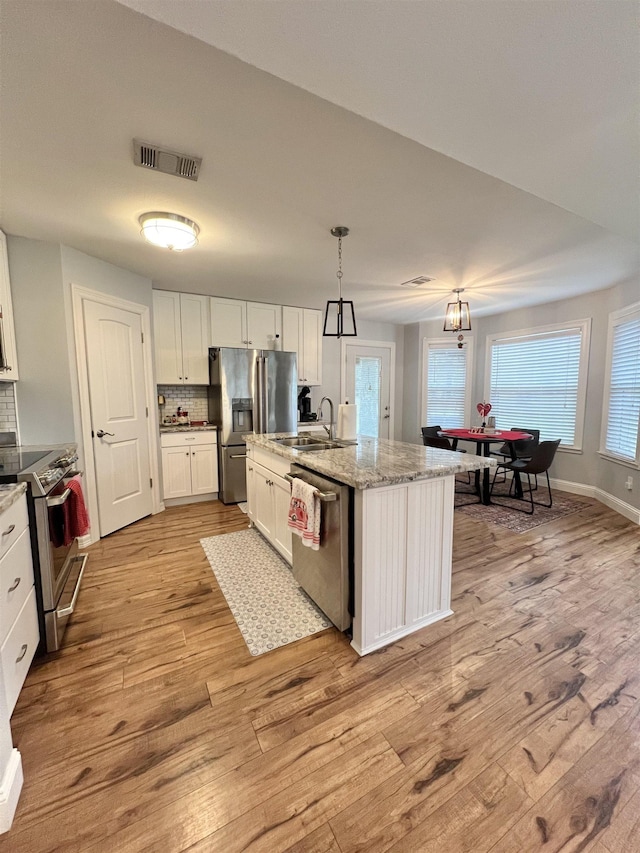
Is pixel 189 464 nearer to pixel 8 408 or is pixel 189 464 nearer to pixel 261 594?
pixel 8 408

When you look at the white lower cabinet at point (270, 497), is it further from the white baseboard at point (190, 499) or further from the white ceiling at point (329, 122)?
the white ceiling at point (329, 122)

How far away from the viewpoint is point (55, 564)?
5.89ft

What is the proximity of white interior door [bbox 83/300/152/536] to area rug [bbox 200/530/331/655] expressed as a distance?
93 centimetres

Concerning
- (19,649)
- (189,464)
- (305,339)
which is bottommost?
(19,649)

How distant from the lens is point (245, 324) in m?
4.30

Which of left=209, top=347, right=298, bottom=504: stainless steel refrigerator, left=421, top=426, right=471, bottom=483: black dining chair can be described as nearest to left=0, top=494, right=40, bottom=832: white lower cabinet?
left=209, top=347, right=298, bottom=504: stainless steel refrigerator

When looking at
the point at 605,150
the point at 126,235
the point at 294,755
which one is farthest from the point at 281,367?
the point at 294,755

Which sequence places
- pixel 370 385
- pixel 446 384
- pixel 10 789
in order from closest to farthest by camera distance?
pixel 10 789 < pixel 446 384 < pixel 370 385

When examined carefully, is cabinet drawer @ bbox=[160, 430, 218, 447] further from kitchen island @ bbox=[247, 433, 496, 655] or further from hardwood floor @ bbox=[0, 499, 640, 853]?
kitchen island @ bbox=[247, 433, 496, 655]

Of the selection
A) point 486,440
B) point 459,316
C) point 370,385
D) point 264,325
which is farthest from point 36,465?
point 370,385

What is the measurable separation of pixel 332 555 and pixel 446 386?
14.7ft

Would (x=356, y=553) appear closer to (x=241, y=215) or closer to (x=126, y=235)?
(x=241, y=215)

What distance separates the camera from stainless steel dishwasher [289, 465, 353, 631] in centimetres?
172

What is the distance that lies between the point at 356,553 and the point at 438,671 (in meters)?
0.67
